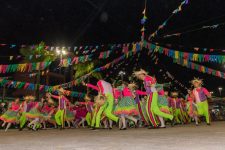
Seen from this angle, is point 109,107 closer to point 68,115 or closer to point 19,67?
point 68,115

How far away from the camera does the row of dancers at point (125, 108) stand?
10.8 m

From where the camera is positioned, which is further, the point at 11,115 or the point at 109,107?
the point at 11,115

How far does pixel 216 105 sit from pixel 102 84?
20433mm

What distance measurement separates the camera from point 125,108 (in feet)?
38.5

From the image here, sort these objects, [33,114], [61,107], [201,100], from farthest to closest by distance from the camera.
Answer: [61,107], [33,114], [201,100]

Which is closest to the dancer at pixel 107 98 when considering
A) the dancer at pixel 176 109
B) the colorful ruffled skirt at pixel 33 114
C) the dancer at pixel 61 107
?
the dancer at pixel 61 107

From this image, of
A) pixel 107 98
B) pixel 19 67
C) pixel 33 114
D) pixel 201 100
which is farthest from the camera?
pixel 19 67

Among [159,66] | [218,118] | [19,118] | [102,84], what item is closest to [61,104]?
[19,118]

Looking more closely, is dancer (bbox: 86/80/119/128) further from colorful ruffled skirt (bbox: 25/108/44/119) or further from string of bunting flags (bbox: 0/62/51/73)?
string of bunting flags (bbox: 0/62/51/73)

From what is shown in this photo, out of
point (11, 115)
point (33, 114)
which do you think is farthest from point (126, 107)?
point (11, 115)

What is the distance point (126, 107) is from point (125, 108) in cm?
5

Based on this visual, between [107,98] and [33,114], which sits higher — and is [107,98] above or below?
above

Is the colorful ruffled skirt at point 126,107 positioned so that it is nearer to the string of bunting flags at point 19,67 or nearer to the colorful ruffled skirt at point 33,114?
the colorful ruffled skirt at point 33,114

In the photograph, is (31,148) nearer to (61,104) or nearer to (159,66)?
(61,104)
